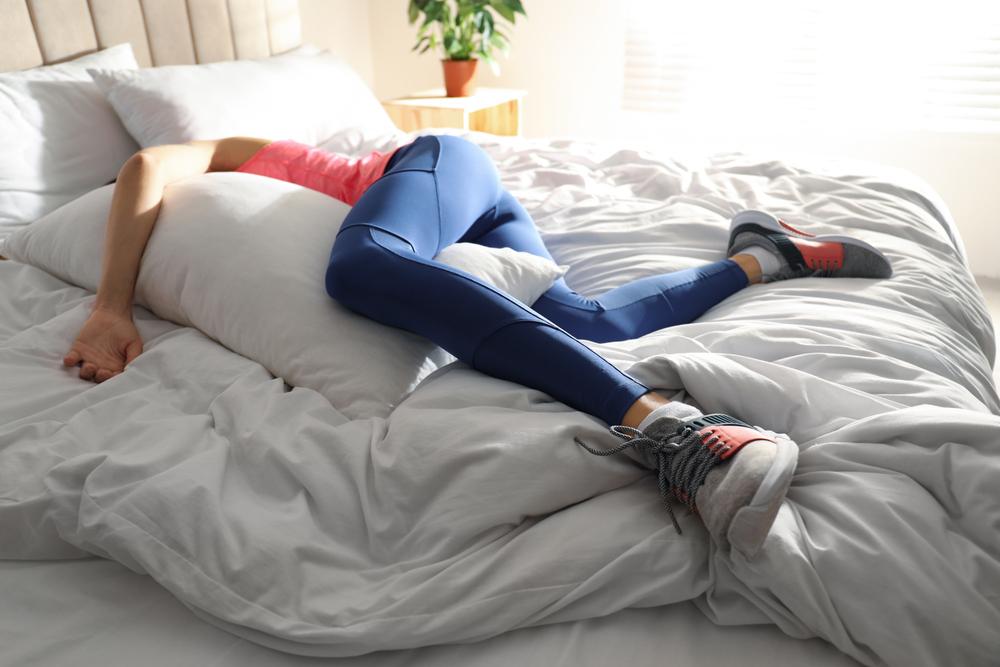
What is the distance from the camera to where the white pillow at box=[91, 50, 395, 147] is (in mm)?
1673

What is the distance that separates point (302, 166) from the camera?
57.7 inches

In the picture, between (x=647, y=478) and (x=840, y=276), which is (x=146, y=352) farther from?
(x=840, y=276)

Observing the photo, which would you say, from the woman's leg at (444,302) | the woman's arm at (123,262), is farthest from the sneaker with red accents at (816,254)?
the woman's arm at (123,262)

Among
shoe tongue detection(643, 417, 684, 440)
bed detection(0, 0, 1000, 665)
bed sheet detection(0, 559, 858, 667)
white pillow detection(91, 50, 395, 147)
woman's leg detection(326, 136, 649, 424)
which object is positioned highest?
white pillow detection(91, 50, 395, 147)

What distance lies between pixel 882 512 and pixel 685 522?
0.17 m

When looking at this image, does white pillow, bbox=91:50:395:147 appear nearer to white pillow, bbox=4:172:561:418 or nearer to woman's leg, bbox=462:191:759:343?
white pillow, bbox=4:172:561:418

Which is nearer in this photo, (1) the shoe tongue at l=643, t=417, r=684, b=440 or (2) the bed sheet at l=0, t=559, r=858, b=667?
(2) the bed sheet at l=0, t=559, r=858, b=667

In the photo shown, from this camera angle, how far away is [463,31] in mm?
2881

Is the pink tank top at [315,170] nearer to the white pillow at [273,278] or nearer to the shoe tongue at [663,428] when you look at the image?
the white pillow at [273,278]

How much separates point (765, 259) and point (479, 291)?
60 cm

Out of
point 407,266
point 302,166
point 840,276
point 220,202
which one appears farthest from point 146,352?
point 840,276

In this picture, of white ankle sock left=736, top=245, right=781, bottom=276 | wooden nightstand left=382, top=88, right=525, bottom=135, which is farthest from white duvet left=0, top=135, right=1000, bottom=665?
wooden nightstand left=382, top=88, right=525, bottom=135

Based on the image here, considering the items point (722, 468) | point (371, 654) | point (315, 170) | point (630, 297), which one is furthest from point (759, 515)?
point (315, 170)

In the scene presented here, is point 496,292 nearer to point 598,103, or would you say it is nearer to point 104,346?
point 104,346
